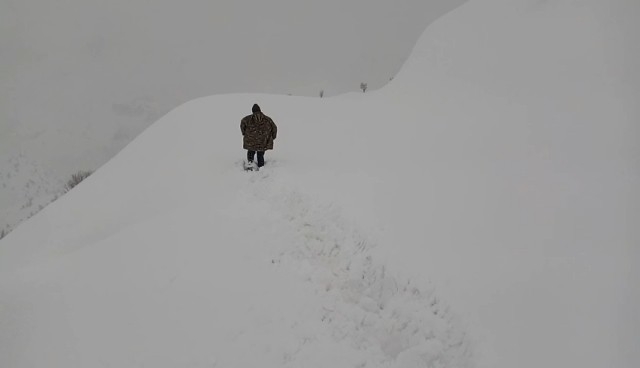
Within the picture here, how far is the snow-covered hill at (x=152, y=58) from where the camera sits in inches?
2042

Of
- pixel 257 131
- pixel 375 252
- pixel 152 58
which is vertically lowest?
pixel 375 252

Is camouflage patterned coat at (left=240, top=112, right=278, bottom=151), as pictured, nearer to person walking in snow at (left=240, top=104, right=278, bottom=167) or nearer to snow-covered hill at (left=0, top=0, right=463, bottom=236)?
person walking in snow at (left=240, top=104, right=278, bottom=167)

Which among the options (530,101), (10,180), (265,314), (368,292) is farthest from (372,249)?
(10,180)

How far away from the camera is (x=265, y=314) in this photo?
5.71 m

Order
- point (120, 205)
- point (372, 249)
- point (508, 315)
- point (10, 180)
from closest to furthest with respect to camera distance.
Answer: point (508, 315) < point (372, 249) < point (120, 205) < point (10, 180)

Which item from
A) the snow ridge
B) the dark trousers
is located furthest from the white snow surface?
the dark trousers

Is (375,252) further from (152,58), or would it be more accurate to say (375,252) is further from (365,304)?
(152,58)

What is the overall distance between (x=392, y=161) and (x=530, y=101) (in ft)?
21.8

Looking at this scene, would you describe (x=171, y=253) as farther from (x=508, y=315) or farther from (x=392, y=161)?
(x=392, y=161)

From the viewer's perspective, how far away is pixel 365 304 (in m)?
5.87

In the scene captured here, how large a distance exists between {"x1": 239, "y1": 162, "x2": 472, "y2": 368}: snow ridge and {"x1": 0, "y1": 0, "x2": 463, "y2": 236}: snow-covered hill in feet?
116

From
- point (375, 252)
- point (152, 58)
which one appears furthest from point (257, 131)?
point (152, 58)

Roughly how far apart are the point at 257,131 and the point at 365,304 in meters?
6.01

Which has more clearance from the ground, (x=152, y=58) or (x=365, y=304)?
(x=152, y=58)
